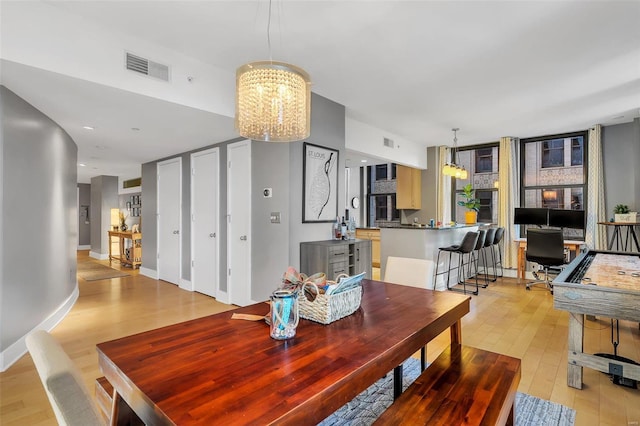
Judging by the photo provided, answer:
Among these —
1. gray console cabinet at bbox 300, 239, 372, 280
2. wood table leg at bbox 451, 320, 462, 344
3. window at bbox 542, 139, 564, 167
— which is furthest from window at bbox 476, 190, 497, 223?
wood table leg at bbox 451, 320, 462, 344

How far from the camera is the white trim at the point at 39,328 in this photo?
104 inches

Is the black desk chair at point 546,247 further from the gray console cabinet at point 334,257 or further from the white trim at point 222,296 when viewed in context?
the white trim at point 222,296

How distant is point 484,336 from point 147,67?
4043 millimetres

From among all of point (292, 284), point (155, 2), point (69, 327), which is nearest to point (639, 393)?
point (292, 284)

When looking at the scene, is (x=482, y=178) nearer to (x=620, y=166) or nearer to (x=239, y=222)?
(x=620, y=166)

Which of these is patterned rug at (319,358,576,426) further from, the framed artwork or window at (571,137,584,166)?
window at (571,137,584,166)

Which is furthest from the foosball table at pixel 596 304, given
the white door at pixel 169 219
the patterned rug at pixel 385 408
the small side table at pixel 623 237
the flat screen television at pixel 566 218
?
the white door at pixel 169 219

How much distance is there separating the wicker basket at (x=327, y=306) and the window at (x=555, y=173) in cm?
608

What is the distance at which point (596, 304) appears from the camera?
2068 millimetres

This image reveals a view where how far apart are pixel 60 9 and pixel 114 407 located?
2691 mm

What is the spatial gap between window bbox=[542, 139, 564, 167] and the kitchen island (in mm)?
2227

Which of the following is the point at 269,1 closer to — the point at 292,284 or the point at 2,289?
the point at 292,284

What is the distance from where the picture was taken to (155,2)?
2260 mm

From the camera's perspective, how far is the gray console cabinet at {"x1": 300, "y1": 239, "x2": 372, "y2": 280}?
3639 mm
